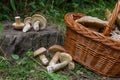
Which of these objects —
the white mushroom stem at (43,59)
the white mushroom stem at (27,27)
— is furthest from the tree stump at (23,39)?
the white mushroom stem at (43,59)

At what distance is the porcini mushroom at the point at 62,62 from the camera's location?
3012 millimetres

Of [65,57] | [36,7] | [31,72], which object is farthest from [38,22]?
[36,7]

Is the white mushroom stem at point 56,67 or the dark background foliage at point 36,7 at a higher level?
the dark background foliage at point 36,7

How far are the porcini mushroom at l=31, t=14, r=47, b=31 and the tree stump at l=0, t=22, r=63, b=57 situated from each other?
5 cm

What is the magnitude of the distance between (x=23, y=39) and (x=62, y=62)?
46 centimetres

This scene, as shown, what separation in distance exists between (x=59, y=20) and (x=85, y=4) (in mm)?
1010

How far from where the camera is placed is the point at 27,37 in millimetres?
3223

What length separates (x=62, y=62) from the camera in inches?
123

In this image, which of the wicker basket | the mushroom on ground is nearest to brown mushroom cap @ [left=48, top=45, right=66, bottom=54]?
the mushroom on ground

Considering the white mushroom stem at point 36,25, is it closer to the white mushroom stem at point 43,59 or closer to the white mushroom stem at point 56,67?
the white mushroom stem at point 43,59

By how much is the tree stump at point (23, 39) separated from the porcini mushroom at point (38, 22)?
53 mm

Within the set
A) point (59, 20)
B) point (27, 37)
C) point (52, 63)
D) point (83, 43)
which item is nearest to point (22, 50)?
point (27, 37)

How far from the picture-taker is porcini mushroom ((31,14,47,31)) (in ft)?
10.8

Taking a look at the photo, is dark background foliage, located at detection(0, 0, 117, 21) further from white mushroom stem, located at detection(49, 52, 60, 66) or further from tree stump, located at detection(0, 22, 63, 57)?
white mushroom stem, located at detection(49, 52, 60, 66)
